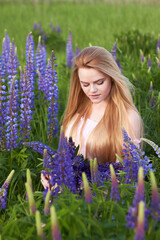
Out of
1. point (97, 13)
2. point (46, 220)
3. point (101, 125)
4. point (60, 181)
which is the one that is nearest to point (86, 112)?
point (101, 125)

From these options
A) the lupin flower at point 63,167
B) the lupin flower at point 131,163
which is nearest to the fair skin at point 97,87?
the lupin flower at point 131,163

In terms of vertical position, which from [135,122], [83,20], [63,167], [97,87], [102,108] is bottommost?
[63,167]

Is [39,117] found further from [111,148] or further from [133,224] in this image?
[133,224]

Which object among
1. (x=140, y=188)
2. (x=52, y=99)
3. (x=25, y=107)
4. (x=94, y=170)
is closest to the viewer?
(x=140, y=188)

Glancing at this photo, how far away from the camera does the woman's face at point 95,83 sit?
2.65 metres

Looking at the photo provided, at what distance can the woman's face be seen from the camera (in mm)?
2648

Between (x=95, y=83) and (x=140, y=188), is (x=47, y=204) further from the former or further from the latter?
(x=95, y=83)

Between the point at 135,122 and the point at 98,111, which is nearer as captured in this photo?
the point at 135,122

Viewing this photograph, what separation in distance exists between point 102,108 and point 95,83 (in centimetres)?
31

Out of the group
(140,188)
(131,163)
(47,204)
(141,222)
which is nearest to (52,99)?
(131,163)

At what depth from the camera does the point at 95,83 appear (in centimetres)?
269

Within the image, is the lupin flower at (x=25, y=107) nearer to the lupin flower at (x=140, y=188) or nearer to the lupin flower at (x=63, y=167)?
the lupin flower at (x=63, y=167)

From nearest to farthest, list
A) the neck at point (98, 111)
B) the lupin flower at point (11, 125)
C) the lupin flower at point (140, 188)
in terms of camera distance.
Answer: the lupin flower at point (140, 188)
the lupin flower at point (11, 125)
the neck at point (98, 111)

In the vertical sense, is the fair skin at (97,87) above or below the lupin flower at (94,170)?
above
